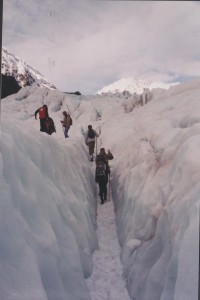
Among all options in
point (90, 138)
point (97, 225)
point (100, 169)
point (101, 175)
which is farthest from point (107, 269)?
point (90, 138)

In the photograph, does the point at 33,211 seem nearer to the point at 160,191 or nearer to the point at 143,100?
the point at 160,191

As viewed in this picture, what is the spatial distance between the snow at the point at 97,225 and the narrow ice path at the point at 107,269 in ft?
0.06

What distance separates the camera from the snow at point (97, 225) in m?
5.27

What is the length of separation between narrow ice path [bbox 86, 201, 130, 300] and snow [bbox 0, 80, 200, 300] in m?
0.02

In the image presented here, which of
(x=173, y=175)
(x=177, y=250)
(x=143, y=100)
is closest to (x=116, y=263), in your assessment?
(x=173, y=175)

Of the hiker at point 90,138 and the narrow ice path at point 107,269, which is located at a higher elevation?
the hiker at point 90,138

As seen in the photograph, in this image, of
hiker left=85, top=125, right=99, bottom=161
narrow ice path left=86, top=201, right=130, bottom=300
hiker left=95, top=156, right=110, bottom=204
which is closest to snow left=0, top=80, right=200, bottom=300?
narrow ice path left=86, top=201, right=130, bottom=300

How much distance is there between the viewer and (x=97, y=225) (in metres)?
10.3

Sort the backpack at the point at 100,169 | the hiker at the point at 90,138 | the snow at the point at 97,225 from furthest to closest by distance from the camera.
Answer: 1. the hiker at the point at 90,138
2. the backpack at the point at 100,169
3. the snow at the point at 97,225

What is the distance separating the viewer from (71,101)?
38.5m

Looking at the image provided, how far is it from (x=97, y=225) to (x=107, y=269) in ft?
8.52

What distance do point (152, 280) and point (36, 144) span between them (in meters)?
3.79

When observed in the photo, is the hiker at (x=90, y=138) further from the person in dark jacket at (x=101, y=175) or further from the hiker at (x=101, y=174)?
the hiker at (x=101, y=174)

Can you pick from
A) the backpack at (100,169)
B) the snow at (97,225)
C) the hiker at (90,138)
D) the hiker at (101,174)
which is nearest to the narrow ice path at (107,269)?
the snow at (97,225)
